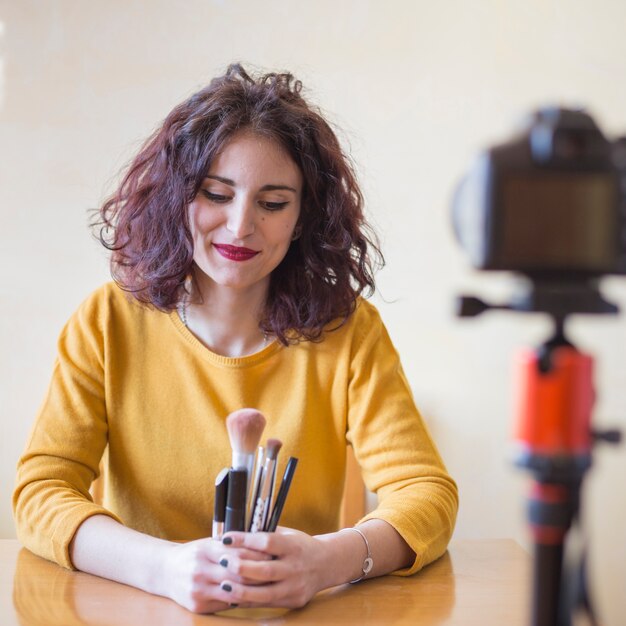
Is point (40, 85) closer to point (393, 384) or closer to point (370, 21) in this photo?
point (370, 21)

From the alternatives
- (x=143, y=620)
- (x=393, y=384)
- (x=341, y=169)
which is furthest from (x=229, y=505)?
(x=341, y=169)

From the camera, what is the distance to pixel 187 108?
1326mm

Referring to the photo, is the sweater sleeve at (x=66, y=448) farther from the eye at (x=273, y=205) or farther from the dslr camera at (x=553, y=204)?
the dslr camera at (x=553, y=204)

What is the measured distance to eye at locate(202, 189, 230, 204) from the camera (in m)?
1.26

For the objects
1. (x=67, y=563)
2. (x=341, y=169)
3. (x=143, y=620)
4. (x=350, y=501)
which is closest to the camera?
(x=143, y=620)

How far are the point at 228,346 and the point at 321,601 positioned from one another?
0.49 meters

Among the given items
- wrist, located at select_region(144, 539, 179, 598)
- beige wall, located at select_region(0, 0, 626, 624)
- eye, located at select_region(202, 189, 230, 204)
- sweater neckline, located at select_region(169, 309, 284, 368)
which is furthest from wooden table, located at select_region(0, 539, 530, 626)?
beige wall, located at select_region(0, 0, 626, 624)

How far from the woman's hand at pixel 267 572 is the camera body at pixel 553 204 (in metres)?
0.57

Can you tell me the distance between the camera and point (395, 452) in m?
1.27

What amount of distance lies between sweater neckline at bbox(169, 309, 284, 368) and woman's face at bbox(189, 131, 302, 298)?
0.37 ft

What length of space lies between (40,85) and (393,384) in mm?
1149

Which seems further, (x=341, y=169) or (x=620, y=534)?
(x=620, y=534)

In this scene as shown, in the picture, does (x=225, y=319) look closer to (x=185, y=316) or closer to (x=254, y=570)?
(x=185, y=316)

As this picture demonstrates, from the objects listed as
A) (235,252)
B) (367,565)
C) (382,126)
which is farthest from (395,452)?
(382,126)
